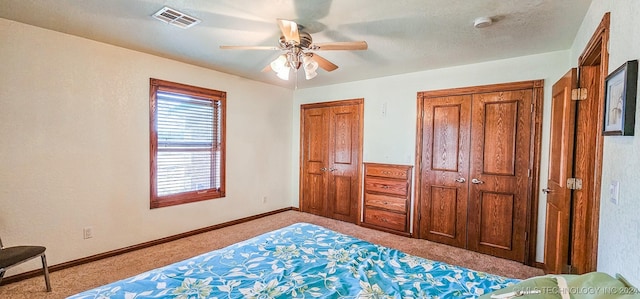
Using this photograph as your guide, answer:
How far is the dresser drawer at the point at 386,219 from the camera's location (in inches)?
156

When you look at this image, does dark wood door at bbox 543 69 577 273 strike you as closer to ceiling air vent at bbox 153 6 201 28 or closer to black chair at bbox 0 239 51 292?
ceiling air vent at bbox 153 6 201 28

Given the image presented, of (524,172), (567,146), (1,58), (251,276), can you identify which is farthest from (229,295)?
(524,172)

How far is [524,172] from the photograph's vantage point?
10.1 feet

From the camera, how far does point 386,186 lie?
13.5 feet

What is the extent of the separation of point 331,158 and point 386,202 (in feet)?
3.97

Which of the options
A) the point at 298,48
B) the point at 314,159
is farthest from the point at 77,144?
the point at 314,159

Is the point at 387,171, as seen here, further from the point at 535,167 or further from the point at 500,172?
the point at 535,167

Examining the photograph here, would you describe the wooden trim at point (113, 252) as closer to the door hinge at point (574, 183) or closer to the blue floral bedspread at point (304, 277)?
the blue floral bedspread at point (304, 277)

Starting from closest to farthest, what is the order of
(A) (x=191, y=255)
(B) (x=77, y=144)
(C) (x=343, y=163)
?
(B) (x=77, y=144) → (A) (x=191, y=255) → (C) (x=343, y=163)

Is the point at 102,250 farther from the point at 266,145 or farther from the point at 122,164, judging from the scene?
the point at 266,145

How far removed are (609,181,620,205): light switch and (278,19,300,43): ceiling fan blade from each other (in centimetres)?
202

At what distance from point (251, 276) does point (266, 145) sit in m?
3.45

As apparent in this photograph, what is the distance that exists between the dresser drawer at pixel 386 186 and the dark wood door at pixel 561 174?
1.69 m

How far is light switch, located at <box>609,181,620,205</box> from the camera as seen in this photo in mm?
1276
